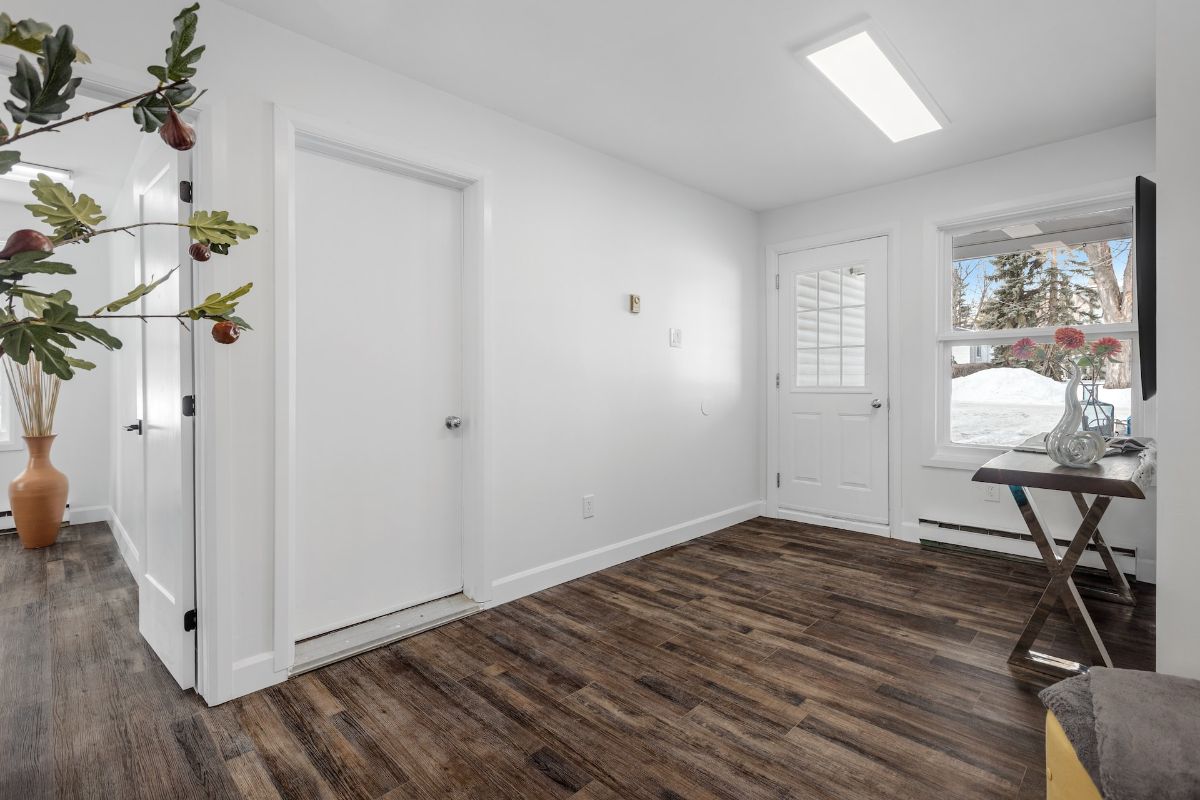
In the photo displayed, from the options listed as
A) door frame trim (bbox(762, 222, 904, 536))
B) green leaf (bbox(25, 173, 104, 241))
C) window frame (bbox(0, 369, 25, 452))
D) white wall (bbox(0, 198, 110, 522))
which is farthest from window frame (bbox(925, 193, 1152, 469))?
window frame (bbox(0, 369, 25, 452))

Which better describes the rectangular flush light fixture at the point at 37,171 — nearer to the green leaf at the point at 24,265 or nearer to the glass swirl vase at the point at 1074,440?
the green leaf at the point at 24,265

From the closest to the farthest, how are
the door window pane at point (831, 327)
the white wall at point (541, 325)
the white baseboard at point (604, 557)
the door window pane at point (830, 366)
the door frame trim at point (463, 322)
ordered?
the white wall at point (541, 325), the door frame trim at point (463, 322), the white baseboard at point (604, 557), the door window pane at point (831, 327), the door window pane at point (830, 366)

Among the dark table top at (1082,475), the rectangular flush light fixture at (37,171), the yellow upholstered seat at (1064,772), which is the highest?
the rectangular flush light fixture at (37,171)

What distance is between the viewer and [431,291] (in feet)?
9.17

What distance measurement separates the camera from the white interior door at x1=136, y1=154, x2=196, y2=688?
2.08 meters

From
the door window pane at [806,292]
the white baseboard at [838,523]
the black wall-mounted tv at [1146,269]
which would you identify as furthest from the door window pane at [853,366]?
the black wall-mounted tv at [1146,269]

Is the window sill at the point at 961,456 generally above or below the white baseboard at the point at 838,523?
above

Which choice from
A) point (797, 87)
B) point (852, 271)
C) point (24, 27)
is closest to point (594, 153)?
point (797, 87)

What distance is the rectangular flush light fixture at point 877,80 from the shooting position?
2355 millimetres

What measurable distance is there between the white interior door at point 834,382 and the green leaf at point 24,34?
4.30 meters

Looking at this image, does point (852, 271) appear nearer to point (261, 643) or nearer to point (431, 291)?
point (431, 291)

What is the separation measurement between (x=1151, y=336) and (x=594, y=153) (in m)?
2.68

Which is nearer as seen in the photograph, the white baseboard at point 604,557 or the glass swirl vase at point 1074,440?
the glass swirl vase at point 1074,440

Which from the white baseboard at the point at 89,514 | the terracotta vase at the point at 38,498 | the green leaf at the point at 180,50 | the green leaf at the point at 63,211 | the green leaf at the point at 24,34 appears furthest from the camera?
the white baseboard at the point at 89,514
